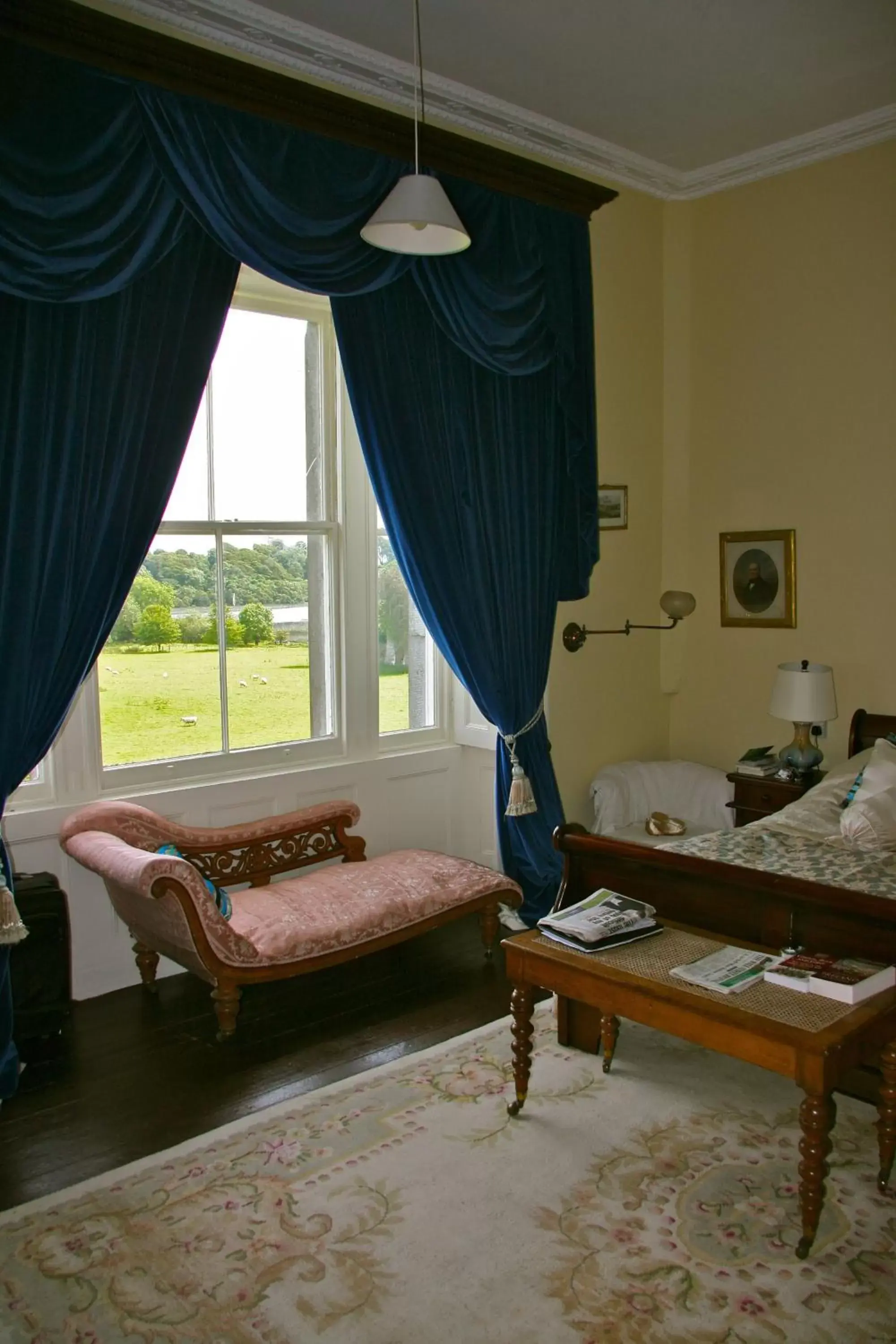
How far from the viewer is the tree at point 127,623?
4.21 m

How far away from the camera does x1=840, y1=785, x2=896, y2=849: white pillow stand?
12.3 ft

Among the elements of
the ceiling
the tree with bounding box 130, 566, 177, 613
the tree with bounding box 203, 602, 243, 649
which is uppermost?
the ceiling

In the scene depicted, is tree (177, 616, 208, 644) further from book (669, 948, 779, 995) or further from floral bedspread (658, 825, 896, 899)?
book (669, 948, 779, 995)

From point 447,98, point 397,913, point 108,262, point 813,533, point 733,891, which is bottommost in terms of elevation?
point 397,913

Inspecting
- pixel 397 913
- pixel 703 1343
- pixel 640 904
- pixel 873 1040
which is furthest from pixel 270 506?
pixel 703 1343

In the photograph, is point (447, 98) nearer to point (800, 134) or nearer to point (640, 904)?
point (800, 134)

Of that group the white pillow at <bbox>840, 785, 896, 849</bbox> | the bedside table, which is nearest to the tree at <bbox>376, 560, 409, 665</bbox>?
the bedside table

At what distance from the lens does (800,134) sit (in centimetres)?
481

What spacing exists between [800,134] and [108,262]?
3.18 m

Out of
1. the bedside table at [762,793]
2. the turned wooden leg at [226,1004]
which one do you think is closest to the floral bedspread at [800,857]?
the bedside table at [762,793]

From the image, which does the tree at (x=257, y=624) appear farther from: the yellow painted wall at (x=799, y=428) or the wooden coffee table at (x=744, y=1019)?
the yellow painted wall at (x=799, y=428)

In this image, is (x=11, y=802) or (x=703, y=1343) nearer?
(x=703, y=1343)

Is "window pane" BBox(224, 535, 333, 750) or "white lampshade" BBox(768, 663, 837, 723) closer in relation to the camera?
"window pane" BBox(224, 535, 333, 750)

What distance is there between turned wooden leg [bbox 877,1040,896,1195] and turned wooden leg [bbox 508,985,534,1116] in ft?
3.19
